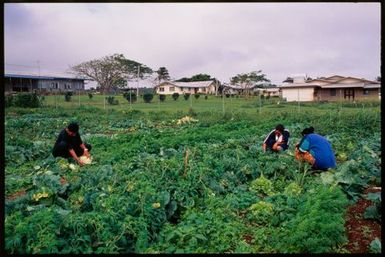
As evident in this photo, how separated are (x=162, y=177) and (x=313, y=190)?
1.89 m

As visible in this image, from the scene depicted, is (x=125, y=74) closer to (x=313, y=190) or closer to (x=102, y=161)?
(x=102, y=161)

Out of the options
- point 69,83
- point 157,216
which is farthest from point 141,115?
point 69,83

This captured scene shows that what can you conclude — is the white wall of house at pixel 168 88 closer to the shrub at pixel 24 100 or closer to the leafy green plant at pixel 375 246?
the shrub at pixel 24 100

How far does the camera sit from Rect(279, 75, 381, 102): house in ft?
100

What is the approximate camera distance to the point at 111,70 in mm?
27625

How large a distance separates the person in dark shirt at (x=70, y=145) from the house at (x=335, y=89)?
86.1 feet

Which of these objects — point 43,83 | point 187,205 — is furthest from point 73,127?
point 43,83

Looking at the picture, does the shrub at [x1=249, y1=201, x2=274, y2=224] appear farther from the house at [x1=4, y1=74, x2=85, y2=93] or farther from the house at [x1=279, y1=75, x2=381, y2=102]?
the house at [x1=279, y1=75, x2=381, y2=102]

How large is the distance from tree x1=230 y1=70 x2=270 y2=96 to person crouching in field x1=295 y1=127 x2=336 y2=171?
36774 millimetres

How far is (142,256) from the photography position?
308cm

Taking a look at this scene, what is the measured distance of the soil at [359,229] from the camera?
3.57 meters

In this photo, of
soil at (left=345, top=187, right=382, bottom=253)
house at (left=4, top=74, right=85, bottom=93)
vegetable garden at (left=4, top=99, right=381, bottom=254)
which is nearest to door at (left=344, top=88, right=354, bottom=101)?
house at (left=4, top=74, right=85, bottom=93)

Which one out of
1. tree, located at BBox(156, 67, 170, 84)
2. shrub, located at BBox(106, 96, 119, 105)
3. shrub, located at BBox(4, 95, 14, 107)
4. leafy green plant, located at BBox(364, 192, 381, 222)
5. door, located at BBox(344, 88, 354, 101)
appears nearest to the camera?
leafy green plant, located at BBox(364, 192, 381, 222)

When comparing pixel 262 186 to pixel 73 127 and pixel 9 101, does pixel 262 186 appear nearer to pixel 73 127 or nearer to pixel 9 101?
pixel 73 127
